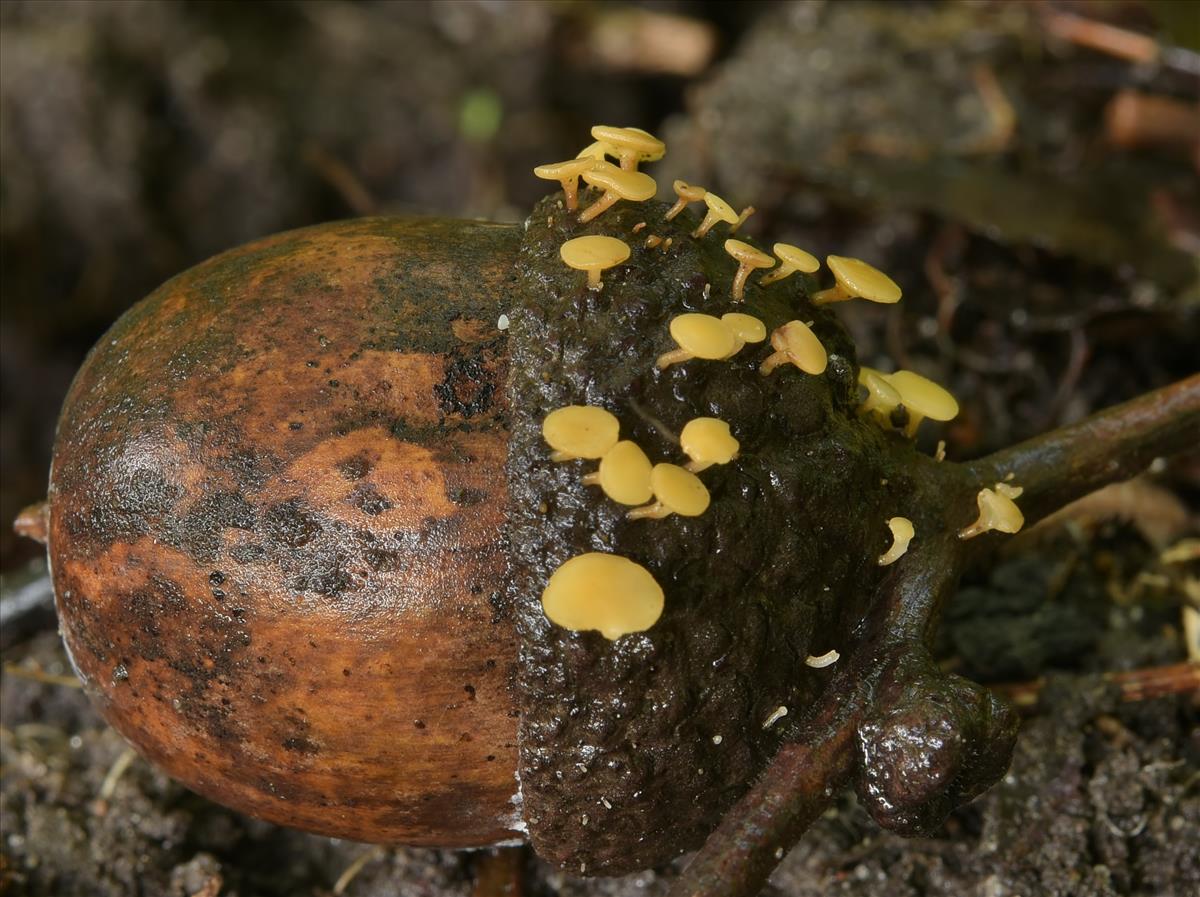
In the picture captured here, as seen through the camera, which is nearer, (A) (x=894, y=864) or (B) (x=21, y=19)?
(A) (x=894, y=864)

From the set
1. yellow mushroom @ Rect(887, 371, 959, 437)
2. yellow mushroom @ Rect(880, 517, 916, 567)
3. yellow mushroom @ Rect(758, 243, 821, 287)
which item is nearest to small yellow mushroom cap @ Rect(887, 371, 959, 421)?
yellow mushroom @ Rect(887, 371, 959, 437)

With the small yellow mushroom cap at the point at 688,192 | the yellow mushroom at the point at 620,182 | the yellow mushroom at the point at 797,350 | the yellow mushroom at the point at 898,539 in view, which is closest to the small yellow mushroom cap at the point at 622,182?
the yellow mushroom at the point at 620,182

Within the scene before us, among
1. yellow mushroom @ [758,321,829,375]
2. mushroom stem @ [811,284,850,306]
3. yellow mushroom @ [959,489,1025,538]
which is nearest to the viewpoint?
yellow mushroom @ [758,321,829,375]

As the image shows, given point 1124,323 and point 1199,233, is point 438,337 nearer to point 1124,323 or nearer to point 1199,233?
point 1124,323

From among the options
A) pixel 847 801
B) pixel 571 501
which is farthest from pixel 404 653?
pixel 847 801

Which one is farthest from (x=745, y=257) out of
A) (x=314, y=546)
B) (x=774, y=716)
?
(x=314, y=546)

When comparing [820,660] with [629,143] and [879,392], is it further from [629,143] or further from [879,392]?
[629,143]

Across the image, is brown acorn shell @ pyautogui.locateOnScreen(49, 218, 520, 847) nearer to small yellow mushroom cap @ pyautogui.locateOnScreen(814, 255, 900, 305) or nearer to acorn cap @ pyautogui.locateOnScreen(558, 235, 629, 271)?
acorn cap @ pyautogui.locateOnScreen(558, 235, 629, 271)
